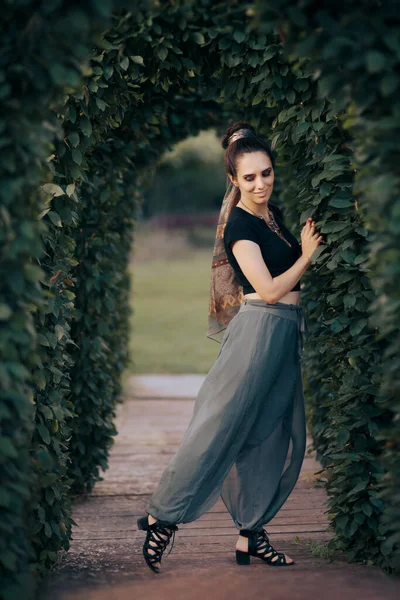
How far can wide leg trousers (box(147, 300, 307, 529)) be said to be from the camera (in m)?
3.66

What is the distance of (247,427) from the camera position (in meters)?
3.72

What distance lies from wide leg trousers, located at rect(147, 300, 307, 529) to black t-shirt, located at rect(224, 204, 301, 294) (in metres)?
0.17

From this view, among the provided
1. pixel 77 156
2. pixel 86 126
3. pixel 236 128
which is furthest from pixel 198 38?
pixel 77 156

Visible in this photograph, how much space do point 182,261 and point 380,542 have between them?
28.2m

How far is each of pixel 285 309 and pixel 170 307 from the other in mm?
15836

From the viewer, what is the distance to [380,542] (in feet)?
12.0

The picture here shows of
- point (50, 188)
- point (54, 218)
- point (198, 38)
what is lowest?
point (54, 218)

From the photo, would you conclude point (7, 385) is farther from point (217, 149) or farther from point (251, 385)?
point (217, 149)

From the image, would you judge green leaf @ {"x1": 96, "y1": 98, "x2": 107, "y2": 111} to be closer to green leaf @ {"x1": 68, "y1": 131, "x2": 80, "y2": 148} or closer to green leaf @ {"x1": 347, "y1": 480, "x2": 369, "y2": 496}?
green leaf @ {"x1": 68, "y1": 131, "x2": 80, "y2": 148}

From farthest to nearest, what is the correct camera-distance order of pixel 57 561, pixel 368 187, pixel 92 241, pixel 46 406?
pixel 92 241
pixel 57 561
pixel 46 406
pixel 368 187

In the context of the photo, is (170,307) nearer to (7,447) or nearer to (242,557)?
(242,557)

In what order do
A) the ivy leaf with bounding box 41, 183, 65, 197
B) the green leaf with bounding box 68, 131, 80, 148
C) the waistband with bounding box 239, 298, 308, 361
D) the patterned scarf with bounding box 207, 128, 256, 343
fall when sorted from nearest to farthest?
1. the ivy leaf with bounding box 41, 183, 65, 197
2. the green leaf with bounding box 68, 131, 80, 148
3. the waistband with bounding box 239, 298, 308, 361
4. the patterned scarf with bounding box 207, 128, 256, 343

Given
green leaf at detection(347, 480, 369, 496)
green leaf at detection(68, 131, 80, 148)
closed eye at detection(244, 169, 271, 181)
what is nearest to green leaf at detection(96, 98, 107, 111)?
green leaf at detection(68, 131, 80, 148)

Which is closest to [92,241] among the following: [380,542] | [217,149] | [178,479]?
[178,479]
